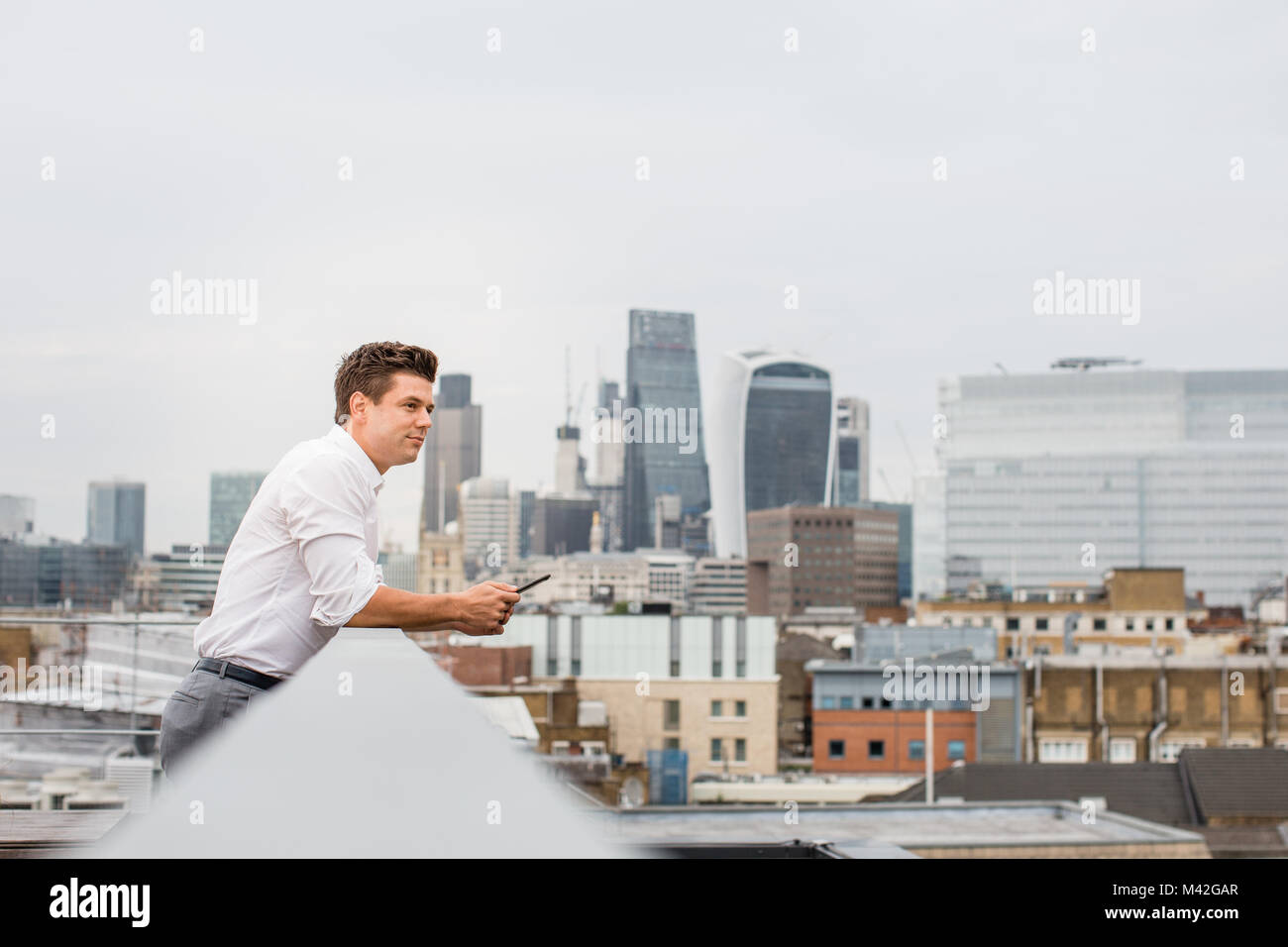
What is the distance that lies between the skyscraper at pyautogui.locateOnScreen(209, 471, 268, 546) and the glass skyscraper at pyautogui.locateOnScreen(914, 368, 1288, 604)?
166ft

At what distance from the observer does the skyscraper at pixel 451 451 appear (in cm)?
8531

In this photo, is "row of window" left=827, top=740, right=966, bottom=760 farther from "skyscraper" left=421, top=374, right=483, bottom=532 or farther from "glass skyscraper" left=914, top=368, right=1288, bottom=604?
"skyscraper" left=421, top=374, right=483, bottom=532

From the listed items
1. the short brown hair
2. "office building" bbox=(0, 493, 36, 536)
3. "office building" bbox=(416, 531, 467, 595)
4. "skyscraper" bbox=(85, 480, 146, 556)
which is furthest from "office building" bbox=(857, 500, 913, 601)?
the short brown hair

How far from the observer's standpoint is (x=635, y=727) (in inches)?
1147

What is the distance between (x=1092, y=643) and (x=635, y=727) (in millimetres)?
15085

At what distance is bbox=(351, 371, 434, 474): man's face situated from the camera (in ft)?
4.99

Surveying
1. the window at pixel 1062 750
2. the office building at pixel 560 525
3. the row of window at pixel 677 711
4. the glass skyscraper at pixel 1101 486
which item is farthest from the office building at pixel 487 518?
the window at pixel 1062 750

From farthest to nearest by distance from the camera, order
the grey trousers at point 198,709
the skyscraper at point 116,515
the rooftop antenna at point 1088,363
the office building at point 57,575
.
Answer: the rooftop antenna at point 1088,363 < the skyscraper at point 116,515 < the office building at point 57,575 < the grey trousers at point 198,709

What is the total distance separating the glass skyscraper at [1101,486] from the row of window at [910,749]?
4716 centimetres

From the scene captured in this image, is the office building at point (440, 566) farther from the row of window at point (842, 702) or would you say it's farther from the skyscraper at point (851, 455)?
the skyscraper at point (851, 455)

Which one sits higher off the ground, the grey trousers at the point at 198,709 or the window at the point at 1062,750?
the grey trousers at the point at 198,709

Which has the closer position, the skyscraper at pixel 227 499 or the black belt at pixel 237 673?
the black belt at pixel 237 673
